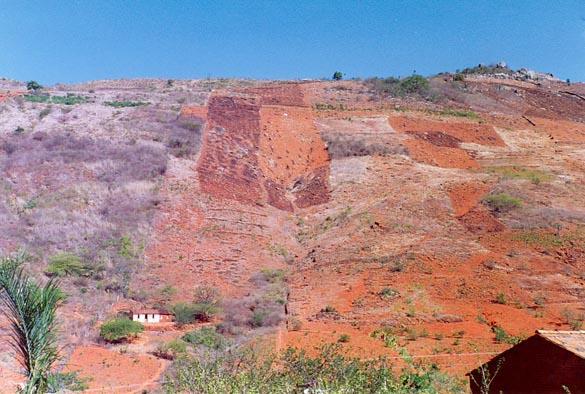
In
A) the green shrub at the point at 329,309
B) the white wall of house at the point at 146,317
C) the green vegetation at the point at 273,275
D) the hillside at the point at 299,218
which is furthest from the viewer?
the green vegetation at the point at 273,275

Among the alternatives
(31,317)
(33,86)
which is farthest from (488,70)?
(31,317)

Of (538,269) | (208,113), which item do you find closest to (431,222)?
(538,269)

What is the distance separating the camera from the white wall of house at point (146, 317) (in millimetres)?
17109

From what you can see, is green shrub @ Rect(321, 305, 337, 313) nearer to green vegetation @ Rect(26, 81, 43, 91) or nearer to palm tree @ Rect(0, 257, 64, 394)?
palm tree @ Rect(0, 257, 64, 394)

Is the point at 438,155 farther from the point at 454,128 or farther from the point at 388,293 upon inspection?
the point at 388,293

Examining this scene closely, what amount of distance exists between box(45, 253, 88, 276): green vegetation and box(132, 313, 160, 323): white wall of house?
3.08 m

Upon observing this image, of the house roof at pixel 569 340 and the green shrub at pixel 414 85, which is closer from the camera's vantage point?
the house roof at pixel 569 340

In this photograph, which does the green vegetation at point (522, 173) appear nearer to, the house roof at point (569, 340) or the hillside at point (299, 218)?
the hillside at point (299, 218)

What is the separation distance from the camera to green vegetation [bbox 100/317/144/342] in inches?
612

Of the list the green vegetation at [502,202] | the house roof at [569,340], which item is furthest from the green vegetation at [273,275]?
the house roof at [569,340]

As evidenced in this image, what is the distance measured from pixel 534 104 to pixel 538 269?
2949 centimetres

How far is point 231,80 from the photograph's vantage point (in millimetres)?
49094

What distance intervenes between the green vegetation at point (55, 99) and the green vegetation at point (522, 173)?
26227 millimetres

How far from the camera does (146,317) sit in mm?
17234
